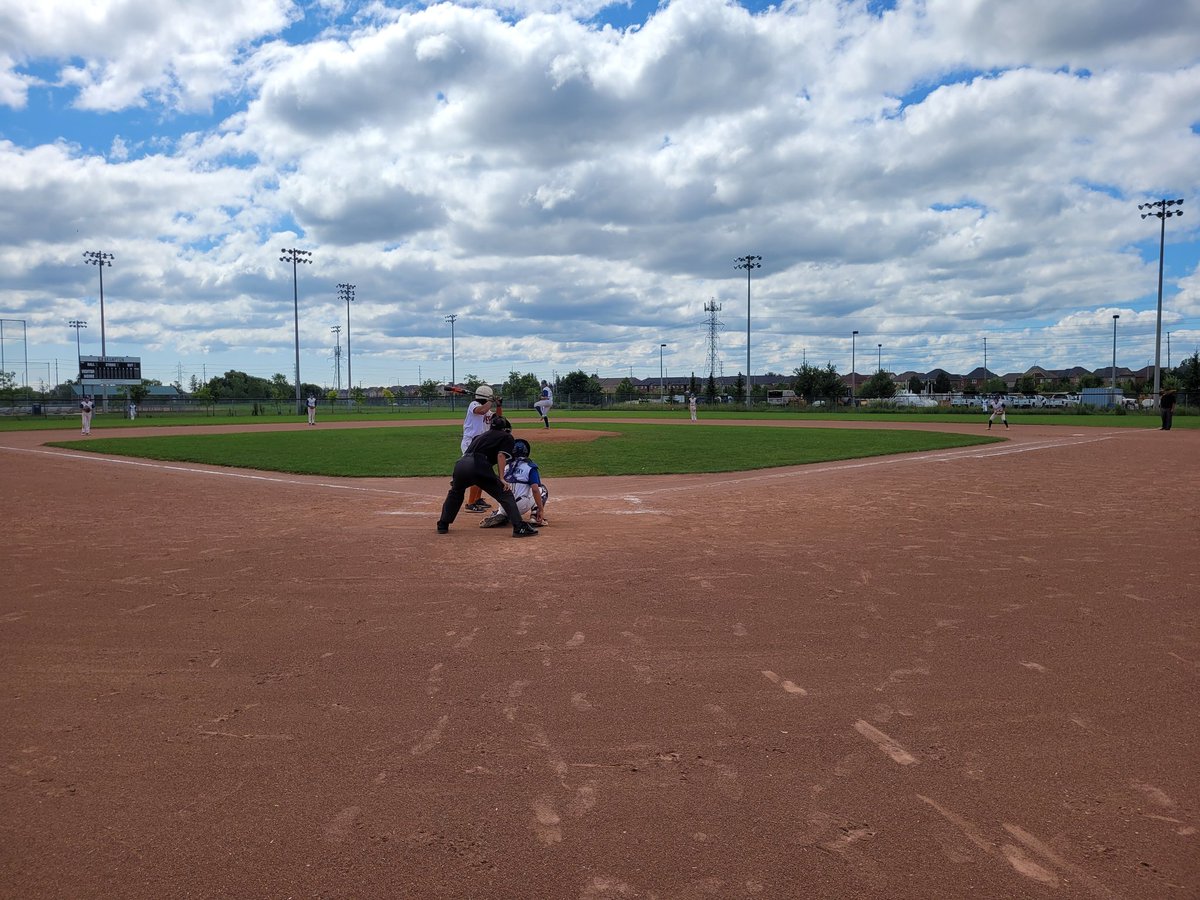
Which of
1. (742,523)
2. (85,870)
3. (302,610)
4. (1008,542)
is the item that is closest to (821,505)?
(742,523)

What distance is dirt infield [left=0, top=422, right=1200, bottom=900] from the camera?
289 centimetres

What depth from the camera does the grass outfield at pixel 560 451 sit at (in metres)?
18.1

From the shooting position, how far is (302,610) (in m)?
6.13

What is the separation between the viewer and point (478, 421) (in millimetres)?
11078

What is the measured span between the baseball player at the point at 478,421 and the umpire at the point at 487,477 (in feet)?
1.72

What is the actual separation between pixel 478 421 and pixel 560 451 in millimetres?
10825

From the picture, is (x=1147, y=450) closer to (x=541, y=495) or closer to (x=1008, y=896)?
(x=541, y=495)

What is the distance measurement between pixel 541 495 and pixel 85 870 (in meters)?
7.29

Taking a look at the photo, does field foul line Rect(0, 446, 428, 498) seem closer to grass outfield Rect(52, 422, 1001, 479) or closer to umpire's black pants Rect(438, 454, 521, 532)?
grass outfield Rect(52, 422, 1001, 479)

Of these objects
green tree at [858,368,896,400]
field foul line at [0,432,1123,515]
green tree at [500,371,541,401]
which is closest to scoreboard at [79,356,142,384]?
green tree at [500,371,541,401]

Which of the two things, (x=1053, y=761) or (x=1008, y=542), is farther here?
(x=1008, y=542)

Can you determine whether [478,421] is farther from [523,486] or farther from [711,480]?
[711,480]

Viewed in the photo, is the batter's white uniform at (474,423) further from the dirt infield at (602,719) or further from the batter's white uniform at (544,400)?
the batter's white uniform at (544,400)

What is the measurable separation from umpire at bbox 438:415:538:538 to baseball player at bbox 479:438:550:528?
27 centimetres
